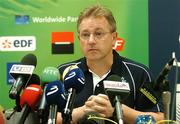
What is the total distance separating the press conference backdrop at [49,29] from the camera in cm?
256

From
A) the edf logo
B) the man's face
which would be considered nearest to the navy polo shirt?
the man's face

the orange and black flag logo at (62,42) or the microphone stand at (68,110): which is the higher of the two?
the orange and black flag logo at (62,42)

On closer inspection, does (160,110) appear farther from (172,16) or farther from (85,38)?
(172,16)

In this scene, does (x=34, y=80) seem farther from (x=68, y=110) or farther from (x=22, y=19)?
(x=22, y=19)

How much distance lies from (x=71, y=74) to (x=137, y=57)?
1.37 m

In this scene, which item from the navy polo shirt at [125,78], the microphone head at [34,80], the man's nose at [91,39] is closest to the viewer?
the microphone head at [34,80]

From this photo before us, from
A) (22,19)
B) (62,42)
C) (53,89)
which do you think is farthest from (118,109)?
(22,19)

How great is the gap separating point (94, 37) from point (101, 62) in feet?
0.59

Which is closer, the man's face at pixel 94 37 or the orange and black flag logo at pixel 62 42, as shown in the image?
the man's face at pixel 94 37

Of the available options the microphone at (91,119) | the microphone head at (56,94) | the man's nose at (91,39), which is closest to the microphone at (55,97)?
the microphone head at (56,94)

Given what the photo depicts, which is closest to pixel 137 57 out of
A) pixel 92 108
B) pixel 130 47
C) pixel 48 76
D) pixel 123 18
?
pixel 130 47

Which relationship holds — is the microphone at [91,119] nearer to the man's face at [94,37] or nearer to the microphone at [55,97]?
the microphone at [55,97]

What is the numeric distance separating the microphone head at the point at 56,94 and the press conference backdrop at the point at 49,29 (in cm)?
140

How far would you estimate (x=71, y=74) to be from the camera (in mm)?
1263
